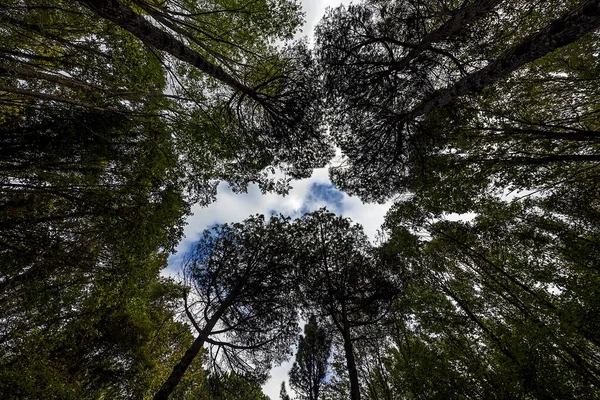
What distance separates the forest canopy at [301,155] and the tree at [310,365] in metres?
5.00

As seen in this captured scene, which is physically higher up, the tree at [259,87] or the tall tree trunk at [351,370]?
the tree at [259,87]

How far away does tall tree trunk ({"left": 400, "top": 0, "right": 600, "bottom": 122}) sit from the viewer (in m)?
2.66

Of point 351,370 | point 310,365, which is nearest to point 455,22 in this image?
point 351,370

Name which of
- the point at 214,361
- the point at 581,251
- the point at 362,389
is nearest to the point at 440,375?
the point at 581,251

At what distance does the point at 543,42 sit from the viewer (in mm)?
3156

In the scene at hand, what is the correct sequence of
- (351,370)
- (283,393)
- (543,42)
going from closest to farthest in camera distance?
(543,42)
(351,370)
(283,393)

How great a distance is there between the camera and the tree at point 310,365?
1216cm

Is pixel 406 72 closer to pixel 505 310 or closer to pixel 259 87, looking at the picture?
pixel 259 87

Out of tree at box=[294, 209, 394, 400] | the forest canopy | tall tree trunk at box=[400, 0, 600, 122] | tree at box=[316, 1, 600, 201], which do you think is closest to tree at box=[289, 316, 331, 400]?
tree at box=[294, 209, 394, 400]

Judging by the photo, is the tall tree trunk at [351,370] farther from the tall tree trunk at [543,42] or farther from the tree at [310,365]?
the tall tree trunk at [543,42]

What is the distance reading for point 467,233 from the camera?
8.28m

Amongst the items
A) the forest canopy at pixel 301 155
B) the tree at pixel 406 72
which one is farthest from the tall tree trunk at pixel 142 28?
the tree at pixel 406 72

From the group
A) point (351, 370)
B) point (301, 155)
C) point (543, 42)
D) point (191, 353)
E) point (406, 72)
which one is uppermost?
point (406, 72)

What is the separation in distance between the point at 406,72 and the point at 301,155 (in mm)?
3893
